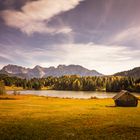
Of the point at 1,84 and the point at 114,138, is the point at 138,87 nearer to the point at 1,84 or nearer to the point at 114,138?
the point at 1,84

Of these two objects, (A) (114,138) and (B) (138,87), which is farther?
(B) (138,87)

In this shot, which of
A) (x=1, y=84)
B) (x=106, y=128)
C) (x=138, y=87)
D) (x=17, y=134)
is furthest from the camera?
(x=138, y=87)

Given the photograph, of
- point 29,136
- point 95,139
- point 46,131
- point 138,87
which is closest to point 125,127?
point 95,139

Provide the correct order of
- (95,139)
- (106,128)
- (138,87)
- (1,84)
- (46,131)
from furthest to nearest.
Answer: (138,87) → (1,84) → (106,128) → (46,131) → (95,139)

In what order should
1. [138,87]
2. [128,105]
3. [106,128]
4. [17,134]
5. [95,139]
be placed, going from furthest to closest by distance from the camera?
[138,87] < [128,105] < [106,128] < [17,134] < [95,139]

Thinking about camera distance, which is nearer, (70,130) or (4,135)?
(4,135)

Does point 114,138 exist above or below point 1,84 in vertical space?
below

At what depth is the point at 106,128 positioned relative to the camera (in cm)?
3045

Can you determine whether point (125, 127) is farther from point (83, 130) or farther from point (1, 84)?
point (1, 84)

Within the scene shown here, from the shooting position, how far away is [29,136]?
2491 cm

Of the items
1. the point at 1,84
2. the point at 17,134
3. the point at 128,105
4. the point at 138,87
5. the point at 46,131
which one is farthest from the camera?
the point at 138,87

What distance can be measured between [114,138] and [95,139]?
6.99ft

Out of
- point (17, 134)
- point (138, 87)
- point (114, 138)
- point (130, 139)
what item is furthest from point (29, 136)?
point (138, 87)

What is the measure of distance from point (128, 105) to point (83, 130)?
46.5 metres
